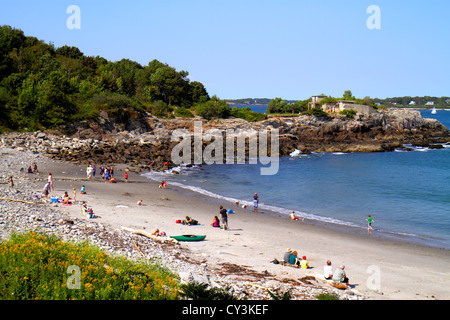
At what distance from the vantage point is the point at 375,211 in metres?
27.1

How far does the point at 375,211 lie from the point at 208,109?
4283 centimetres

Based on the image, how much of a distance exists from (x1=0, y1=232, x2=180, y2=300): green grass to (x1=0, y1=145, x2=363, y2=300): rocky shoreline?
5.97ft

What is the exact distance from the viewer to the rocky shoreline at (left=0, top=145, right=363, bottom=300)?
11195 millimetres

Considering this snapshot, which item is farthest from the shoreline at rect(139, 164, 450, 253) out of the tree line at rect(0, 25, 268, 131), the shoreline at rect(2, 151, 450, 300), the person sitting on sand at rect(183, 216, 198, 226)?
the tree line at rect(0, 25, 268, 131)

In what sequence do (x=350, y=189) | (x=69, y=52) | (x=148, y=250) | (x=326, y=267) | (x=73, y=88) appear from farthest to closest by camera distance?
(x=69, y=52)
(x=73, y=88)
(x=350, y=189)
(x=148, y=250)
(x=326, y=267)

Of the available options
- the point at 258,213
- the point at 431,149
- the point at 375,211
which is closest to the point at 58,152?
the point at 258,213

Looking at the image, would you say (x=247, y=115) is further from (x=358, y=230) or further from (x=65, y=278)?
(x=65, y=278)

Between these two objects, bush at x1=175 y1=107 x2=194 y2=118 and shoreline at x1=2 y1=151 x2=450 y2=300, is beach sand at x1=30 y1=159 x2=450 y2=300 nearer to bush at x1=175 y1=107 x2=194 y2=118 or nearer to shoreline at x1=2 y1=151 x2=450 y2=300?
shoreline at x1=2 y1=151 x2=450 y2=300

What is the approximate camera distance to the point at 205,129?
60.8 meters

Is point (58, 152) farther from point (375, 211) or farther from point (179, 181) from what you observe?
point (375, 211)

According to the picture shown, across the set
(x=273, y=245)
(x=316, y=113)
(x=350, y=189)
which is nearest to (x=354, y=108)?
(x=316, y=113)

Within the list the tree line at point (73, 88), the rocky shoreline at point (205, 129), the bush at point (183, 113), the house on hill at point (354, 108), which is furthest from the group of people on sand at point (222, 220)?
the house on hill at point (354, 108)

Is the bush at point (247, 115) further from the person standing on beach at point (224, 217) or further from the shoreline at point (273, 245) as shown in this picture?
the person standing on beach at point (224, 217)
